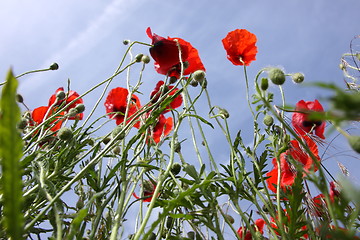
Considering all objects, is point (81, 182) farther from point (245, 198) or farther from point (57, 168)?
point (245, 198)

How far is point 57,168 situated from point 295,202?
0.66m

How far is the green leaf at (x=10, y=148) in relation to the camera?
226 mm

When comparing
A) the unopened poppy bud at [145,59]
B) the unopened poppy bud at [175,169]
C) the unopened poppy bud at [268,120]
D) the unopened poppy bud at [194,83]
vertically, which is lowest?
the unopened poppy bud at [175,169]

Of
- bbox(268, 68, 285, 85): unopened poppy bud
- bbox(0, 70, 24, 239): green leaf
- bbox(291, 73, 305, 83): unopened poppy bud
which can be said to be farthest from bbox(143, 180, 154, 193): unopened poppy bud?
bbox(0, 70, 24, 239): green leaf

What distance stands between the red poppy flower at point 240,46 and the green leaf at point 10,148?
173 centimetres

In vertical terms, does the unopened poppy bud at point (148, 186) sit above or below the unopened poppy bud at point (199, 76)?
below

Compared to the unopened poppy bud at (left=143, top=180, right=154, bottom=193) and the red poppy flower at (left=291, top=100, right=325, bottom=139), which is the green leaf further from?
the red poppy flower at (left=291, top=100, right=325, bottom=139)

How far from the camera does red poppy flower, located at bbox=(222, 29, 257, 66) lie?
189 centimetres

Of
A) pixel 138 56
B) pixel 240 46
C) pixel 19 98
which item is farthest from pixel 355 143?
pixel 19 98

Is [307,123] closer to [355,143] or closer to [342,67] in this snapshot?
[342,67]

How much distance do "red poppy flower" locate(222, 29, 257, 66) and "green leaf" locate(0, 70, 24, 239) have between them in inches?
68.0

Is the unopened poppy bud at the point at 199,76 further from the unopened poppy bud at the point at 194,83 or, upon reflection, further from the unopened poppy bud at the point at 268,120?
the unopened poppy bud at the point at 268,120

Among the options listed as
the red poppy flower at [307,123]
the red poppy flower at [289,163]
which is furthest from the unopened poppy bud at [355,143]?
the red poppy flower at [307,123]

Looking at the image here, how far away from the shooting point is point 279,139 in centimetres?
128
